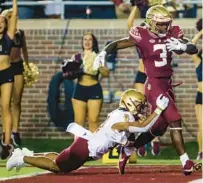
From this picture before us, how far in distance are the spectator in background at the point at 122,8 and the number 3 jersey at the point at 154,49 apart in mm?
6151

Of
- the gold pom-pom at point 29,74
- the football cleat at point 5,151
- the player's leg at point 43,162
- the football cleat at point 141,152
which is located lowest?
the football cleat at point 141,152

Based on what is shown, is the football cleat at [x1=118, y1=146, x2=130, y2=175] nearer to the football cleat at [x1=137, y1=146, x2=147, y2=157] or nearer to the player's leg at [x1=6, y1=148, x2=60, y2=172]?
the player's leg at [x1=6, y1=148, x2=60, y2=172]

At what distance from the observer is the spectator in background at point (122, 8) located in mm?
18578

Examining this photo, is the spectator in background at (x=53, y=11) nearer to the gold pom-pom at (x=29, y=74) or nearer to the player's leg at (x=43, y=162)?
the gold pom-pom at (x=29, y=74)

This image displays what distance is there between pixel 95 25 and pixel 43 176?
7623mm

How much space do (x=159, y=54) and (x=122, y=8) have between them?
255 inches

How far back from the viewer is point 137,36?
40.5 feet

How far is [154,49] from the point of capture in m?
12.3

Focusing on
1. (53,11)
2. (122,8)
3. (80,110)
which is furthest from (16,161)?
(53,11)

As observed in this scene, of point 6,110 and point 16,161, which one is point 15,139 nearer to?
point 6,110

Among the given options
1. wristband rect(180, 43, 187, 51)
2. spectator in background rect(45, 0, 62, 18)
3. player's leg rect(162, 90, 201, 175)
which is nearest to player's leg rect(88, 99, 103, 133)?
player's leg rect(162, 90, 201, 175)

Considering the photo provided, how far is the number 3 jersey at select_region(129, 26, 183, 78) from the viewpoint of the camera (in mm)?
12281

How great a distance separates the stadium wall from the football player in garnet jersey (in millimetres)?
6127

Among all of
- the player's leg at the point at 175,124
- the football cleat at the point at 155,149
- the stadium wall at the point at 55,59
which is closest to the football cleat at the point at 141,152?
the football cleat at the point at 155,149
